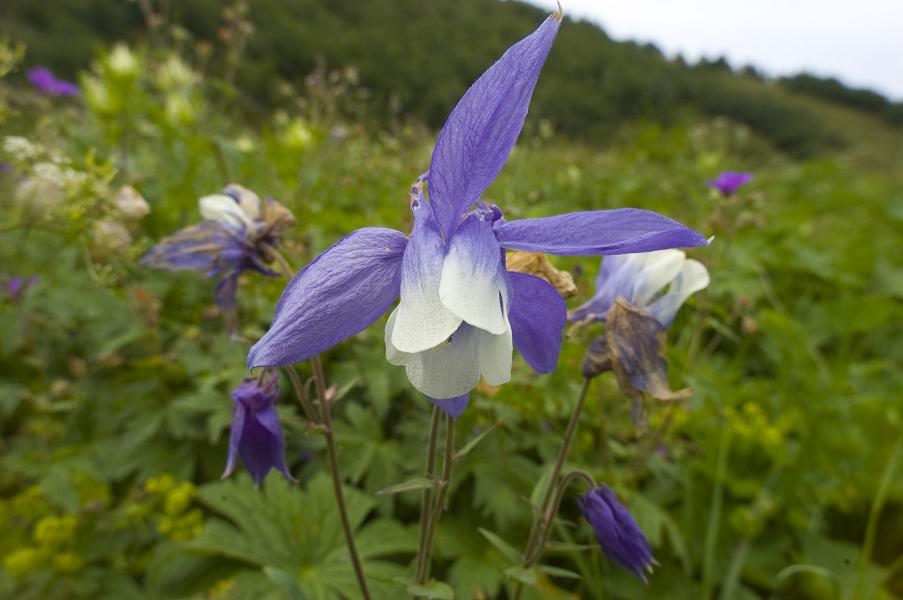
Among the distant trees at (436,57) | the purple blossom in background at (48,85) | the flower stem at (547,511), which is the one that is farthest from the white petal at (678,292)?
the purple blossom in background at (48,85)

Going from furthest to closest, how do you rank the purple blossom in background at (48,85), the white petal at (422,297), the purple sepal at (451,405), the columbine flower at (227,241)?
the purple blossom in background at (48,85) → the columbine flower at (227,241) → the purple sepal at (451,405) → the white petal at (422,297)

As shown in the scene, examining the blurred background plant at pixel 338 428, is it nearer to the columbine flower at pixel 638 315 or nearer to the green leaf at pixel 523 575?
the green leaf at pixel 523 575

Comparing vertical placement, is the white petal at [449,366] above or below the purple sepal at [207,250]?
below

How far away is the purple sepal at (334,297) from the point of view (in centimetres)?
62

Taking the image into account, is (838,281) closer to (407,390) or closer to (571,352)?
(571,352)

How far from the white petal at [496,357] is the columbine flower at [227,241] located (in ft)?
1.80

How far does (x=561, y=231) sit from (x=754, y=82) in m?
51.4

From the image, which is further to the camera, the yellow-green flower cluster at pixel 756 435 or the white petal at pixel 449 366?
the yellow-green flower cluster at pixel 756 435

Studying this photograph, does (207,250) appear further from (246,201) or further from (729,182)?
(729,182)

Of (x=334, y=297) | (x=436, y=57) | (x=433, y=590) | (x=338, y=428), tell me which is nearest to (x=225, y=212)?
(x=334, y=297)

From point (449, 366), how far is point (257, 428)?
1.44 feet

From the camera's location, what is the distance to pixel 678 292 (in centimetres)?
100

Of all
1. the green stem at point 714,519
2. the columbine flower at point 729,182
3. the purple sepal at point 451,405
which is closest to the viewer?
the purple sepal at point 451,405

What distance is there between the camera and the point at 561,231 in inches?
26.5
